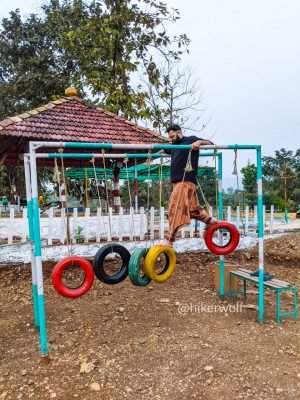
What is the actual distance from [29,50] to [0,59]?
1810 millimetres

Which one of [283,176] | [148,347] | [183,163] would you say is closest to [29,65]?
[283,176]

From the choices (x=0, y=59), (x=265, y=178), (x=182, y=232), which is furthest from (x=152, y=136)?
(x=265, y=178)

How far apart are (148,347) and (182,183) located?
6.32 feet

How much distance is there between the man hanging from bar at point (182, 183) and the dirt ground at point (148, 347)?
1.21 metres

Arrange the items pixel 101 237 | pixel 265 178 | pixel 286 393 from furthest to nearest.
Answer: pixel 265 178, pixel 101 237, pixel 286 393

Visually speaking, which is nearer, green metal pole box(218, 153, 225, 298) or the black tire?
the black tire

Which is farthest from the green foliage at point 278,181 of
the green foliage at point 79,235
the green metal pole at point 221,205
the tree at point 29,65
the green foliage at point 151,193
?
the green metal pole at point 221,205

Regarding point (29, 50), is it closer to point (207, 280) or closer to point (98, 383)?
point (207, 280)

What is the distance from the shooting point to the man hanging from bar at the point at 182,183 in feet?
14.7

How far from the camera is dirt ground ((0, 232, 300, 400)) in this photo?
11.1 ft

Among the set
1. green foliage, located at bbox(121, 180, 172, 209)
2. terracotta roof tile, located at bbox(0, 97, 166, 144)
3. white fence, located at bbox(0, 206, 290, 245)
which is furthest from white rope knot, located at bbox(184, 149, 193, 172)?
green foliage, located at bbox(121, 180, 172, 209)

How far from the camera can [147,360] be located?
12.7 feet

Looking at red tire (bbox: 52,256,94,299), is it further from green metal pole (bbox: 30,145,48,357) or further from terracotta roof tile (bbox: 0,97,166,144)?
terracotta roof tile (bbox: 0,97,166,144)

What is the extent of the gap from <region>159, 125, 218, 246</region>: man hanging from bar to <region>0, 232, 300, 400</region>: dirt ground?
Answer: 1208 mm
